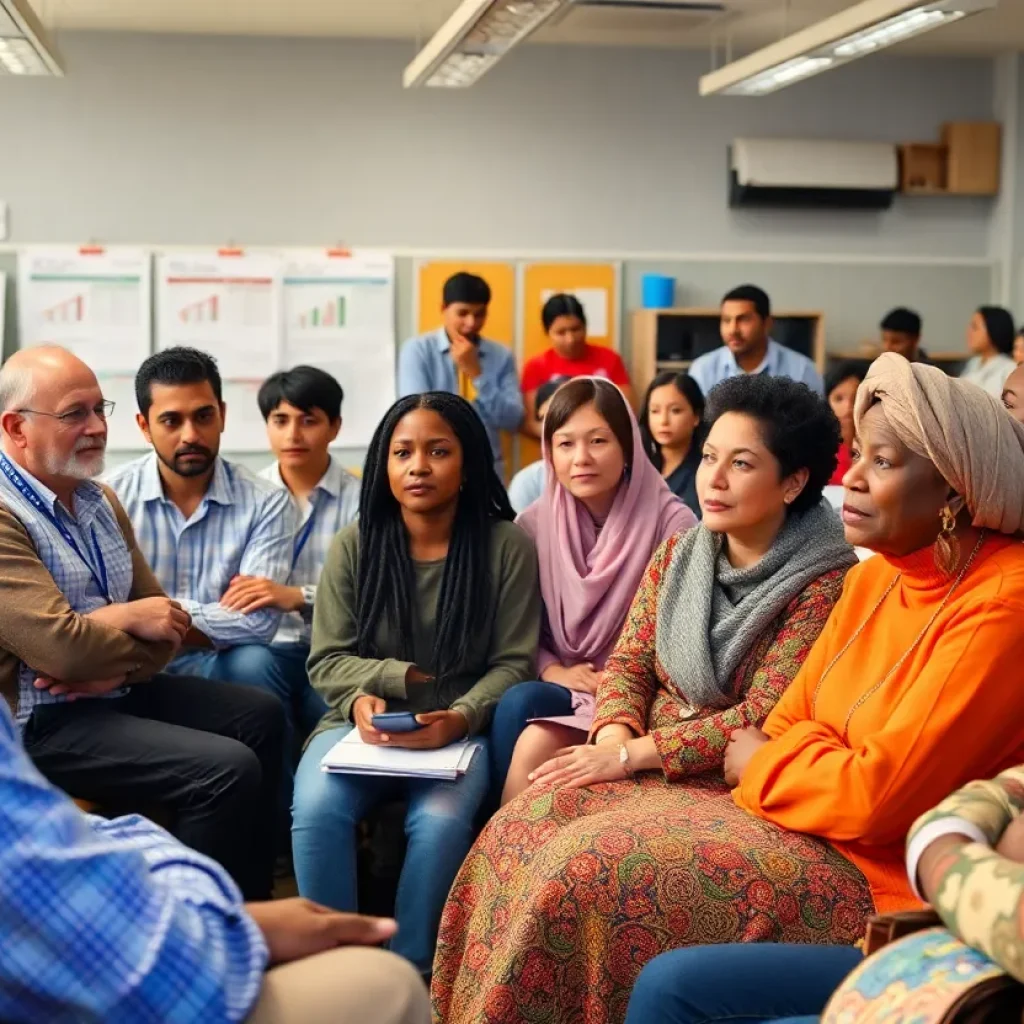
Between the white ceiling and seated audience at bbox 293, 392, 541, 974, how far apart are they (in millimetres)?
3716

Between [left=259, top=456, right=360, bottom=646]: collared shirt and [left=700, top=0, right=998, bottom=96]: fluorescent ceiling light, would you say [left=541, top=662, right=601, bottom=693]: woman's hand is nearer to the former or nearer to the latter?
[left=259, top=456, right=360, bottom=646]: collared shirt

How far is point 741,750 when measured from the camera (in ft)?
7.46

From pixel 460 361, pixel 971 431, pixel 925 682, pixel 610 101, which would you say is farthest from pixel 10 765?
pixel 610 101

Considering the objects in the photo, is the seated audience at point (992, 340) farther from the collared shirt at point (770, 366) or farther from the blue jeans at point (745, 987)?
the blue jeans at point (745, 987)

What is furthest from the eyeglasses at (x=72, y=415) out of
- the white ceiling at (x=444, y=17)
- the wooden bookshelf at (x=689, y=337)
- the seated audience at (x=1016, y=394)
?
the wooden bookshelf at (x=689, y=337)

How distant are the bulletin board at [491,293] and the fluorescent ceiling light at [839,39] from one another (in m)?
1.60

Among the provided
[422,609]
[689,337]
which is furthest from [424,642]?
[689,337]

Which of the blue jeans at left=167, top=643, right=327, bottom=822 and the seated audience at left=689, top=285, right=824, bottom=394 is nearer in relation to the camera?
the blue jeans at left=167, top=643, right=327, bottom=822

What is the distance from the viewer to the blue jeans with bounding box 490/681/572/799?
110 inches

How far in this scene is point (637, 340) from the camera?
23.7 feet

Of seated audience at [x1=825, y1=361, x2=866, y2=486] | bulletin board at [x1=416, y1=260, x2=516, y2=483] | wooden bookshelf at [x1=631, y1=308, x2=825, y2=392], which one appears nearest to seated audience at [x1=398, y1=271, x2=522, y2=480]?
bulletin board at [x1=416, y1=260, x2=516, y2=483]

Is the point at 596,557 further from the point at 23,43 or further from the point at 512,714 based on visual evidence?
the point at 23,43

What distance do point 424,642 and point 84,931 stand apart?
1773 millimetres

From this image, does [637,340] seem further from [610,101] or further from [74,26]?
[74,26]
